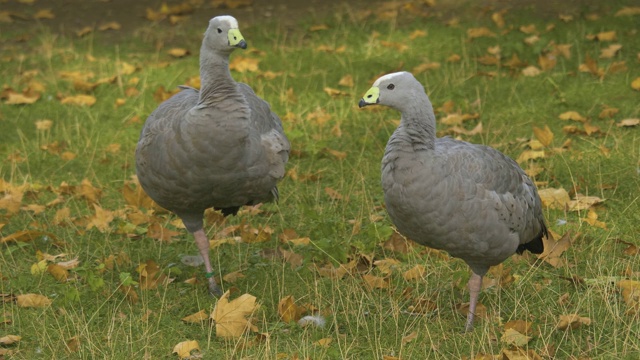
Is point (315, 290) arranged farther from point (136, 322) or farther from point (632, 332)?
point (632, 332)

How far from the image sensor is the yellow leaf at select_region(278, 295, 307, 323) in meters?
5.12

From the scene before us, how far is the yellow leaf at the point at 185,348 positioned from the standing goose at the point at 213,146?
3.10 ft

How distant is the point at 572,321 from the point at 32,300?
9.53 feet

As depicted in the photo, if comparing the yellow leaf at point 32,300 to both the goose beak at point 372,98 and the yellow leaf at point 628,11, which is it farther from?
the yellow leaf at point 628,11

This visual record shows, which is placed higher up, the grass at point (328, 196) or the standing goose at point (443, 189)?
the standing goose at point (443, 189)

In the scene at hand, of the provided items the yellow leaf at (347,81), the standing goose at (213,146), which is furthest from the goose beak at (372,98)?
the yellow leaf at (347,81)

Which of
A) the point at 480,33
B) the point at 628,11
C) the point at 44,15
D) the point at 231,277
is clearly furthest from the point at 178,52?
the point at 231,277

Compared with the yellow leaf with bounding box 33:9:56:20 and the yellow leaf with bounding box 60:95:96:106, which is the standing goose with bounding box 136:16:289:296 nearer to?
the yellow leaf with bounding box 60:95:96:106

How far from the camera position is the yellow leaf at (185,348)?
4.71m

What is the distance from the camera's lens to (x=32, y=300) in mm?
5406

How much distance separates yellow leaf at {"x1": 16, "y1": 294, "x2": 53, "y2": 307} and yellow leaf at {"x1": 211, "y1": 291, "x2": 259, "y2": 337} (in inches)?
41.2

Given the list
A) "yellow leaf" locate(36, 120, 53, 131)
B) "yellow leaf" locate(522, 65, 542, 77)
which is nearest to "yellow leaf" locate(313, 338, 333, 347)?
"yellow leaf" locate(36, 120, 53, 131)

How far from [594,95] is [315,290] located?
4.31 meters

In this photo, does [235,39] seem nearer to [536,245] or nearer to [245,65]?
[536,245]
